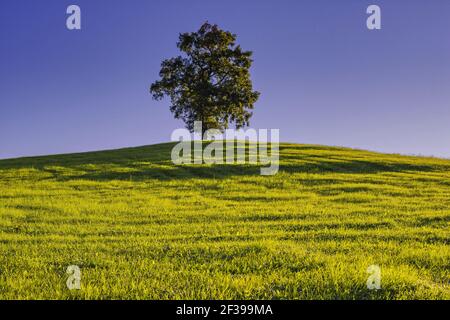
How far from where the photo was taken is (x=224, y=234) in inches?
573

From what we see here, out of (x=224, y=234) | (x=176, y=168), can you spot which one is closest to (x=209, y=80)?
Answer: (x=176, y=168)

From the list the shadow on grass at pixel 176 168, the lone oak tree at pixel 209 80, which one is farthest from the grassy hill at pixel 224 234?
the lone oak tree at pixel 209 80

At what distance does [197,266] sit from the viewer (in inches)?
393

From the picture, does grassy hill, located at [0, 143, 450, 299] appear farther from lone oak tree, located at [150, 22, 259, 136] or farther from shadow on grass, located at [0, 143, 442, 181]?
lone oak tree, located at [150, 22, 259, 136]

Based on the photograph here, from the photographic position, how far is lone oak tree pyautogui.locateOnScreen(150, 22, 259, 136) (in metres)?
58.8

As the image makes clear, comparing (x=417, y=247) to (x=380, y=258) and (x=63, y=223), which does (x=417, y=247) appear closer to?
(x=380, y=258)

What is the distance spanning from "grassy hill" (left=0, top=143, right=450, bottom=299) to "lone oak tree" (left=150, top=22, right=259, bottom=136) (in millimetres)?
24950

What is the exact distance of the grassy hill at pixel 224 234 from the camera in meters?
8.42

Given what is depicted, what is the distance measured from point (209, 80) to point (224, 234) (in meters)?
48.3

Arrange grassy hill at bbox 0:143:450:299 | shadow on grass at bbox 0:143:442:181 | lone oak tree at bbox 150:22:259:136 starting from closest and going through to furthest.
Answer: grassy hill at bbox 0:143:450:299 < shadow on grass at bbox 0:143:442:181 < lone oak tree at bbox 150:22:259:136

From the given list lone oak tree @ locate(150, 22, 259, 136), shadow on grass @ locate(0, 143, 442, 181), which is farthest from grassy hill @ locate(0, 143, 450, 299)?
lone oak tree @ locate(150, 22, 259, 136)

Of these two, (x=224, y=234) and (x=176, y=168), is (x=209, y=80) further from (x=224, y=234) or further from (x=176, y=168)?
(x=224, y=234)

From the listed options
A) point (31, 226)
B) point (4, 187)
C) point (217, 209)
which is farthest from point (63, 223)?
point (4, 187)
